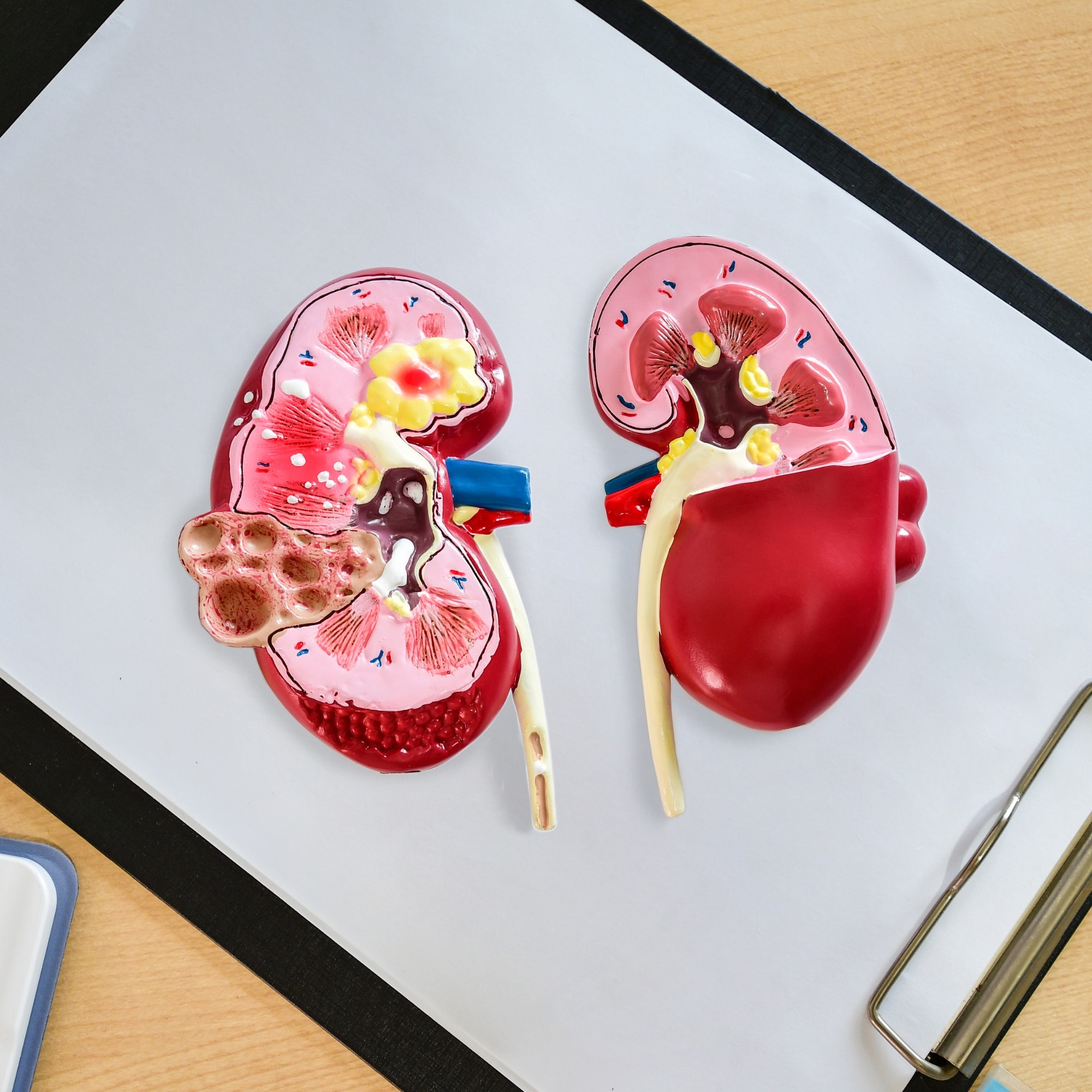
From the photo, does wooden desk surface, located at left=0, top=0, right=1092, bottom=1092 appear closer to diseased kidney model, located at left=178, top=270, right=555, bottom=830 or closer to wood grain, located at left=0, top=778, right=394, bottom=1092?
diseased kidney model, located at left=178, top=270, right=555, bottom=830

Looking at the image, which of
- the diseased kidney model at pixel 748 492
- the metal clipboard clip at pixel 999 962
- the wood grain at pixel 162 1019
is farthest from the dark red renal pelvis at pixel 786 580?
the wood grain at pixel 162 1019

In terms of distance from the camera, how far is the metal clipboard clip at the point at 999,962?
1.32 ft

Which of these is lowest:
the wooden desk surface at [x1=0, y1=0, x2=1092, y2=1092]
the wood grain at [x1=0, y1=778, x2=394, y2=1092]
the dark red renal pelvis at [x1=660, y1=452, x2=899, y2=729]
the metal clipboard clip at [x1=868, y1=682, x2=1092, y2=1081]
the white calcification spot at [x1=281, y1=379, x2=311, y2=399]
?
the wood grain at [x1=0, y1=778, x2=394, y2=1092]

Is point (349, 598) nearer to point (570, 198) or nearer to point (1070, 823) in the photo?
point (570, 198)

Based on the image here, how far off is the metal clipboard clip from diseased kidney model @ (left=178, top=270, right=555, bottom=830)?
0.23 metres

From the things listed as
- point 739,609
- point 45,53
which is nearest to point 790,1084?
point 739,609

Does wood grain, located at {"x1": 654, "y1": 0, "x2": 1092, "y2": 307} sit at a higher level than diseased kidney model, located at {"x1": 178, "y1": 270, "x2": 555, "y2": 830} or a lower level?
higher

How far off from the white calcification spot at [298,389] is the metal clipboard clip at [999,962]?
376 millimetres

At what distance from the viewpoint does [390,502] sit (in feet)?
1.21

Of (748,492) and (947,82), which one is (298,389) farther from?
(947,82)

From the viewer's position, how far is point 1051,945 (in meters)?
0.40

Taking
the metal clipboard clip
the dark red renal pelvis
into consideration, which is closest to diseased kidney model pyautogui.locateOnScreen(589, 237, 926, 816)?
the dark red renal pelvis

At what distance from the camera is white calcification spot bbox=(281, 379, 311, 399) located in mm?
374

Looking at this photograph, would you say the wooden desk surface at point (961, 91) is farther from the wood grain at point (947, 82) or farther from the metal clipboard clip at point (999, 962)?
the metal clipboard clip at point (999, 962)
